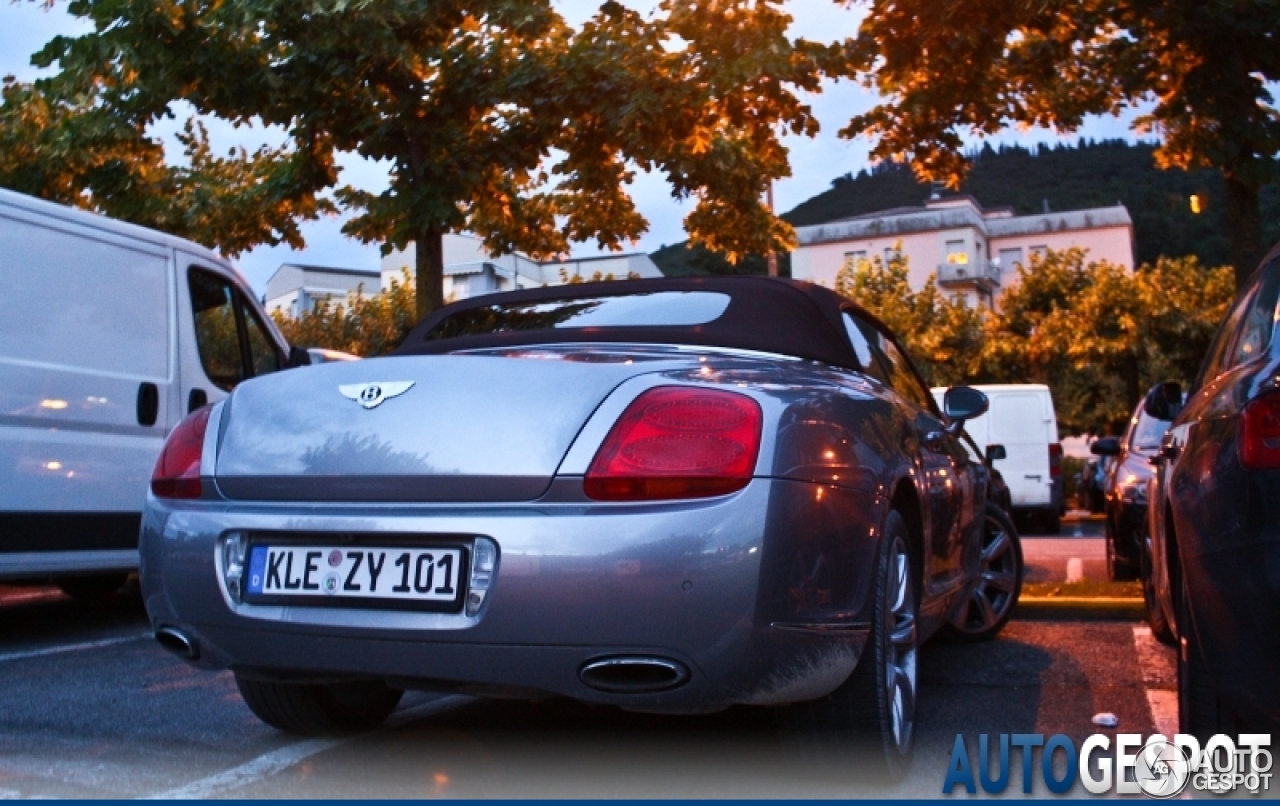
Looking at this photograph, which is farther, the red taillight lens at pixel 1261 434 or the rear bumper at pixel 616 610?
the rear bumper at pixel 616 610

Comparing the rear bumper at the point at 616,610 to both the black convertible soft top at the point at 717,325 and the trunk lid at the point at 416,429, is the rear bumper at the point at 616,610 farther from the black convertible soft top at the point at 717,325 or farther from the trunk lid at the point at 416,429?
the black convertible soft top at the point at 717,325

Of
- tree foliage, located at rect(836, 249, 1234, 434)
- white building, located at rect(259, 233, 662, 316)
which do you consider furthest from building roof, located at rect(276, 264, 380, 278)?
tree foliage, located at rect(836, 249, 1234, 434)

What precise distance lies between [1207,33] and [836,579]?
6.03 m

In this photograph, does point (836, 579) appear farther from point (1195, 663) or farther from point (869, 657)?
point (1195, 663)

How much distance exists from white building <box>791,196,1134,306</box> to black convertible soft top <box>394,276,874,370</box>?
69195 mm

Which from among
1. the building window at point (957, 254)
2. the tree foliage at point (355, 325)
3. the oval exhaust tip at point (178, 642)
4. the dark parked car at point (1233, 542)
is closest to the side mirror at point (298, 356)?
the oval exhaust tip at point (178, 642)

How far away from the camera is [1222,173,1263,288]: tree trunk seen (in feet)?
27.3

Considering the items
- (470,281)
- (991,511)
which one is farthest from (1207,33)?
(470,281)

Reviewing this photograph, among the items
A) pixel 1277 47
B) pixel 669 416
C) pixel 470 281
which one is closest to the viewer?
pixel 669 416

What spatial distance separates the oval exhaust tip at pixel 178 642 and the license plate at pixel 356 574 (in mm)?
244

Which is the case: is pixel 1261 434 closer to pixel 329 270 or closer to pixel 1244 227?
pixel 1244 227

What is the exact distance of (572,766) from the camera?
3.60 m

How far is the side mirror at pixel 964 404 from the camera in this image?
5.38 metres

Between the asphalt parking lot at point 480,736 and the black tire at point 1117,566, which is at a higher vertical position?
the asphalt parking lot at point 480,736
